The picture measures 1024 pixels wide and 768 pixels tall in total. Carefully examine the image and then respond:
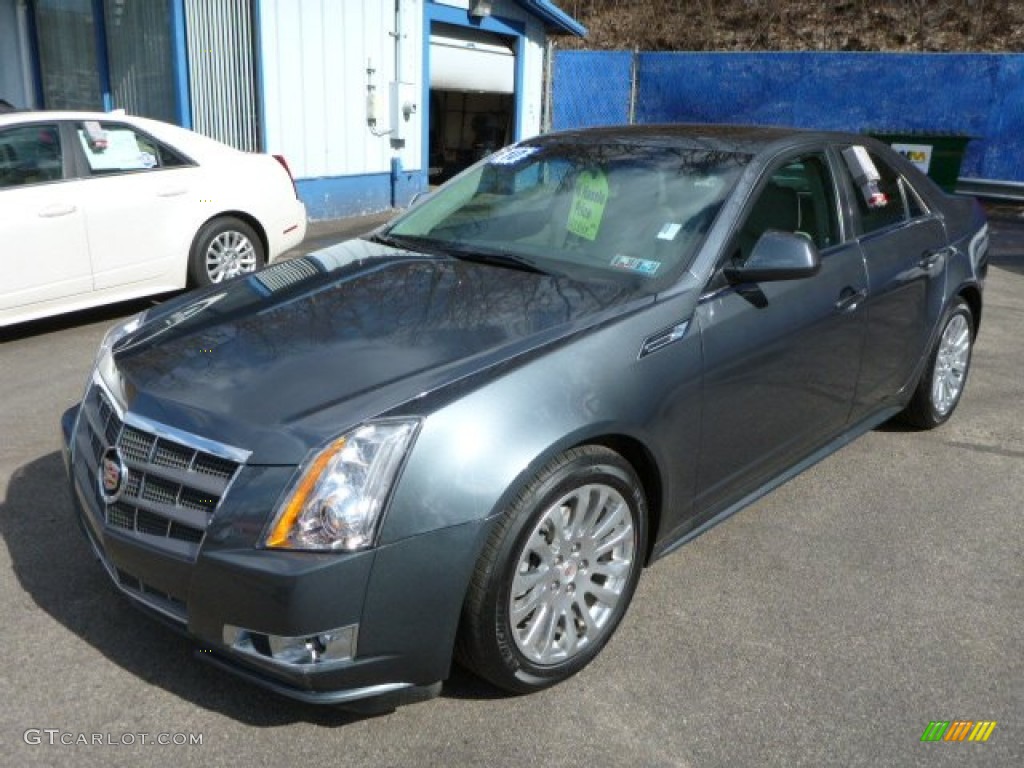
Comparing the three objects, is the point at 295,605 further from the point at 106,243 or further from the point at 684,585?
the point at 106,243

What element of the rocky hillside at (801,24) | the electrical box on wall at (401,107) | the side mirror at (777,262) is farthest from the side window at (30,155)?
the rocky hillside at (801,24)

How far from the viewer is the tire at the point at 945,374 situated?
4902 mm

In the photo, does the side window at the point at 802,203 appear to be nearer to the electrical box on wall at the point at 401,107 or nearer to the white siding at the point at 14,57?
the electrical box on wall at the point at 401,107

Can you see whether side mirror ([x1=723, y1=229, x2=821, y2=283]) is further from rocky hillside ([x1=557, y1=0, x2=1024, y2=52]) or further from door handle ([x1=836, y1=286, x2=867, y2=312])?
rocky hillside ([x1=557, y1=0, x2=1024, y2=52])

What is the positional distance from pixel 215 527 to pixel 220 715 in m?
0.65

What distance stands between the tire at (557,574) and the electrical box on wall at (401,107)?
10.4m

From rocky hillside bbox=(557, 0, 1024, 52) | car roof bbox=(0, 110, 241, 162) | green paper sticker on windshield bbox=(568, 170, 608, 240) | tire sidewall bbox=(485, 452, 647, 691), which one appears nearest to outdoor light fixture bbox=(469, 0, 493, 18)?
car roof bbox=(0, 110, 241, 162)

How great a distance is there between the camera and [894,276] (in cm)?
429

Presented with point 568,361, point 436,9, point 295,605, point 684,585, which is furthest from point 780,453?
point 436,9

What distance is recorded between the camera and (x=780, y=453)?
377 cm

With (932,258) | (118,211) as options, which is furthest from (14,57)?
(932,258)

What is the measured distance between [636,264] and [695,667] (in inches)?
54.2

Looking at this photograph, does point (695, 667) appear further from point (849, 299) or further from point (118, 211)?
point (118, 211)

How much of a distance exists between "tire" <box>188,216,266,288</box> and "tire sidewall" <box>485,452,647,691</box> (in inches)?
191
